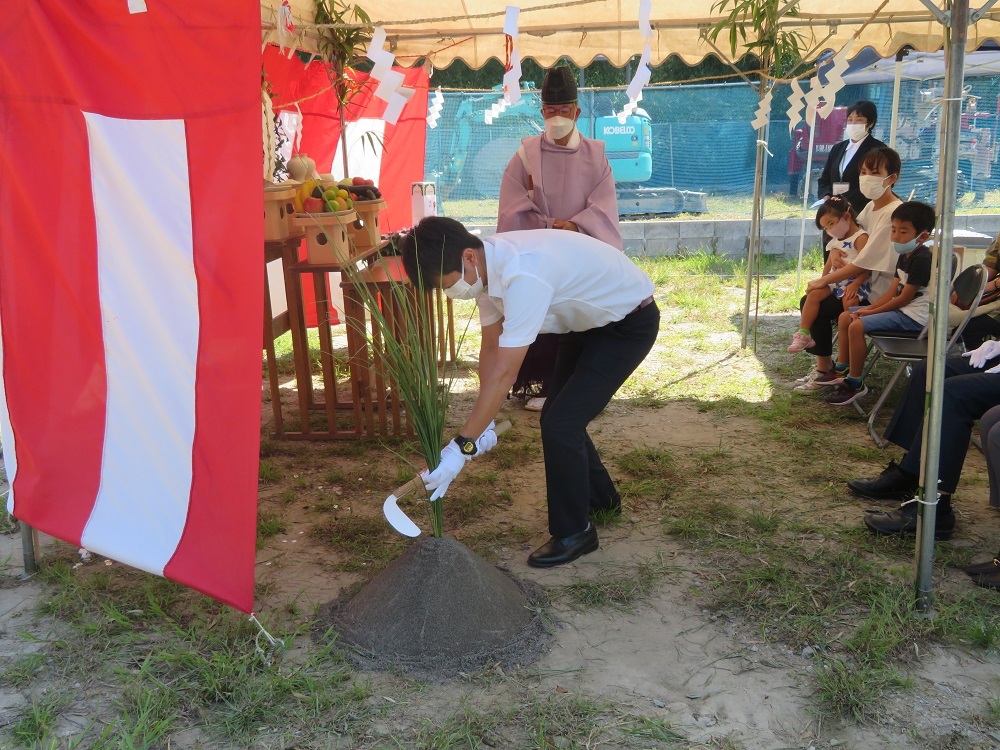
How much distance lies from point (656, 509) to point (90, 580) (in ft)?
6.60

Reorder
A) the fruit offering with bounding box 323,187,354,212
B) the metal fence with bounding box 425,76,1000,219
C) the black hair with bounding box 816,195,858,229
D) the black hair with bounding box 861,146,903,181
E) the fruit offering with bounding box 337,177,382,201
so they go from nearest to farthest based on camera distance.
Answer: the fruit offering with bounding box 323,187,354,212, the fruit offering with bounding box 337,177,382,201, the black hair with bounding box 861,146,903,181, the black hair with bounding box 816,195,858,229, the metal fence with bounding box 425,76,1000,219

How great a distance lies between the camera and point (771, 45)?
15.8 feet

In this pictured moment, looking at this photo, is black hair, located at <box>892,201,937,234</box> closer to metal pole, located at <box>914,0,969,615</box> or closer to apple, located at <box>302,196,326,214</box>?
metal pole, located at <box>914,0,969,615</box>

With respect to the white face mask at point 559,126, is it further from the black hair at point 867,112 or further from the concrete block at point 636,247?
the concrete block at point 636,247

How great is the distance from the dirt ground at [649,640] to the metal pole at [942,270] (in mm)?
319

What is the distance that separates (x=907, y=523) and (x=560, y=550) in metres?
1.20

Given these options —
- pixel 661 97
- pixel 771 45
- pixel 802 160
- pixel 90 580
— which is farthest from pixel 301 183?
pixel 802 160

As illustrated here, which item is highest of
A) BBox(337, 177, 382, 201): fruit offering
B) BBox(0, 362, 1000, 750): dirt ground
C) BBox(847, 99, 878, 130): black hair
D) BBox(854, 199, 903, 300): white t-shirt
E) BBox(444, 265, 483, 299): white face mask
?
BBox(847, 99, 878, 130): black hair

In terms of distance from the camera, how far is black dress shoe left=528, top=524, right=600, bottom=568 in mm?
2857

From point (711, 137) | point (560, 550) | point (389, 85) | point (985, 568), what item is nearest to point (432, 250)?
point (560, 550)

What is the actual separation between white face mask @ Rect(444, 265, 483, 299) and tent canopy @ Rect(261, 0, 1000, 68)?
3.08 metres

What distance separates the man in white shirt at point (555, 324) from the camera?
2273 millimetres

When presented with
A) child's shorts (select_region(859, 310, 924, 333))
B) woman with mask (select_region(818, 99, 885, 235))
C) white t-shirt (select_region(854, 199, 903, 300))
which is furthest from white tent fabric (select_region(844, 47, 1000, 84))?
child's shorts (select_region(859, 310, 924, 333))

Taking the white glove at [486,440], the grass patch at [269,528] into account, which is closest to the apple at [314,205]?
the grass patch at [269,528]
